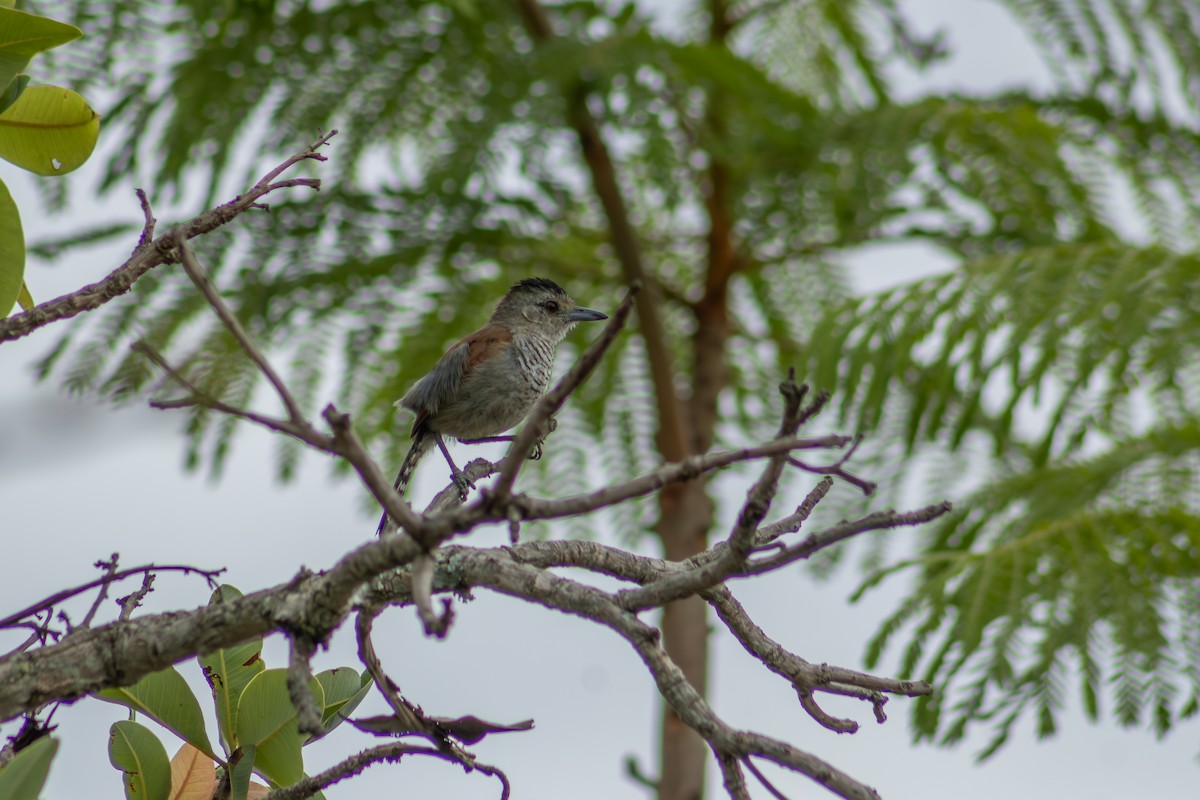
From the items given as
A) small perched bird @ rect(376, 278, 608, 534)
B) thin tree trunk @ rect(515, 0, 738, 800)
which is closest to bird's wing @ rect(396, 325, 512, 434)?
small perched bird @ rect(376, 278, 608, 534)

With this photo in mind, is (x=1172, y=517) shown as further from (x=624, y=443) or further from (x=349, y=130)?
(x=349, y=130)

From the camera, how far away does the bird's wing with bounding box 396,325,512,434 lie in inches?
132

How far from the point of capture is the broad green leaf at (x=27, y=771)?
3.93ft

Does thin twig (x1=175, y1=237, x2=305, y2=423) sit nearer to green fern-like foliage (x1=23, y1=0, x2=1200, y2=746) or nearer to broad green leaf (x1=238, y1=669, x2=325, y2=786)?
broad green leaf (x1=238, y1=669, x2=325, y2=786)

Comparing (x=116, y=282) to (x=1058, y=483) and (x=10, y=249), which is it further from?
(x=1058, y=483)

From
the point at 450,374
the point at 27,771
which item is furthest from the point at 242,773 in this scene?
the point at 450,374

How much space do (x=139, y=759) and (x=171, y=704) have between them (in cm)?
8

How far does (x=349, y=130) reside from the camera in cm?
420

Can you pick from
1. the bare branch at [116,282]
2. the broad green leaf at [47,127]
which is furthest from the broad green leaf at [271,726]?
the broad green leaf at [47,127]

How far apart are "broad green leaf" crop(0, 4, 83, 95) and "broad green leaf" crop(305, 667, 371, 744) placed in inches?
34.3

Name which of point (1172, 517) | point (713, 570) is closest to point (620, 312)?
point (713, 570)

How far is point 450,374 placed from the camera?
3.37 m

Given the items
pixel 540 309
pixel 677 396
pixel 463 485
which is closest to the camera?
pixel 463 485

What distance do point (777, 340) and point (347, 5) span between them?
1963 millimetres
